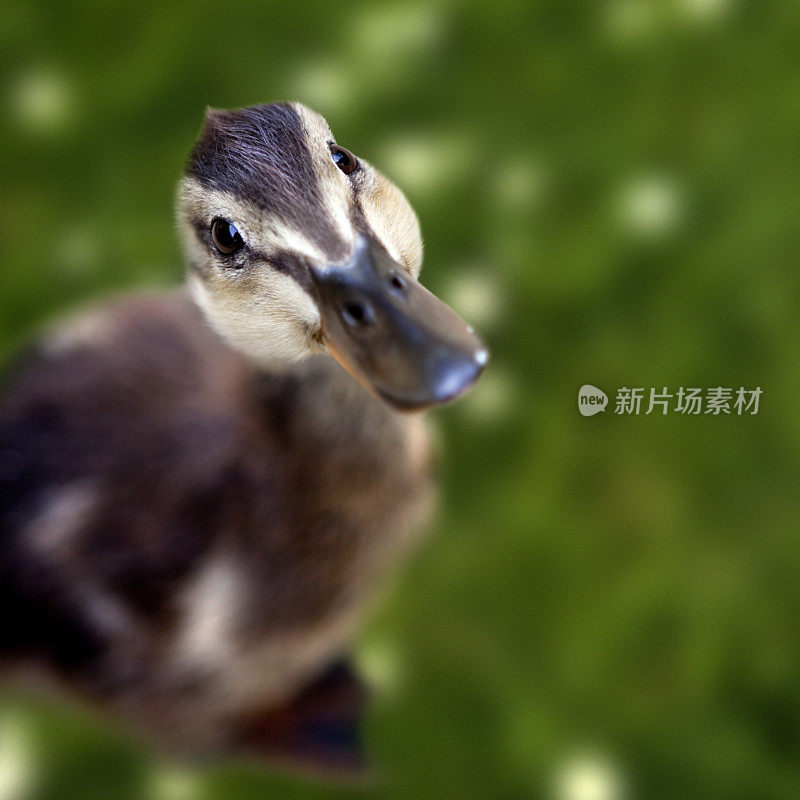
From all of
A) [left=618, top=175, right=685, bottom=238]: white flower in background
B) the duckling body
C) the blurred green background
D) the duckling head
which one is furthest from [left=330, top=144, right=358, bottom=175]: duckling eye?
[left=618, top=175, right=685, bottom=238]: white flower in background

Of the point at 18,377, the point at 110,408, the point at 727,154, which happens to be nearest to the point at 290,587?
the point at 110,408

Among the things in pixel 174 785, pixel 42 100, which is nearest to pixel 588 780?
pixel 174 785

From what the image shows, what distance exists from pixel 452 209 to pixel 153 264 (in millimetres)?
473

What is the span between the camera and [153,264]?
137cm

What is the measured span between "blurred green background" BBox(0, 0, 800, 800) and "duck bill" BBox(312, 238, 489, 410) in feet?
2.29

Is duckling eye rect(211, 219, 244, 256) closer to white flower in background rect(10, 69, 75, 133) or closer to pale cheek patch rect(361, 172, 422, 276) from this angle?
pale cheek patch rect(361, 172, 422, 276)

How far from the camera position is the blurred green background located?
1166 mm

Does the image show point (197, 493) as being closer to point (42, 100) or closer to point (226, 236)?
point (226, 236)

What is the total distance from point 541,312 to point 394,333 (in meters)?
0.80

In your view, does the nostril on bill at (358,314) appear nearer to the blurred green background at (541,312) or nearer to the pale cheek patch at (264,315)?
the pale cheek patch at (264,315)

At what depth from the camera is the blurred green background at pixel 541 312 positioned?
1166mm

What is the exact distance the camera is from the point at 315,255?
60 cm

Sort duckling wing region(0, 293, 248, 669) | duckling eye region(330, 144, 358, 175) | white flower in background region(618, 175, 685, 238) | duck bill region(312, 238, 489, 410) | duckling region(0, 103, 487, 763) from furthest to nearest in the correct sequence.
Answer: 1. white flower in background region(618, 175, 685, 238)
2. duckling wing region(0, 293, 248, 669)
3. duckling region(0, 103, 487, 763)
4. duckling eye region(330, 144, 358, 175)
5. duck bill region(312, 238, 489, 410)

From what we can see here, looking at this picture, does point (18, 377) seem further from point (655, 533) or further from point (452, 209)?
point (655, 533)
